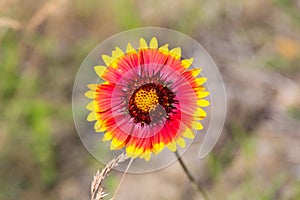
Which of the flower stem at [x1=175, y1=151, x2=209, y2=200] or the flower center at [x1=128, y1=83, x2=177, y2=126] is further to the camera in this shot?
the flower stem at [x1=175, y1=151, x2=209, y2=200]

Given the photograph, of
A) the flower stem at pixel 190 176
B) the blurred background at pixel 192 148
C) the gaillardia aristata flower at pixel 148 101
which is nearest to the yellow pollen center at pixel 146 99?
the gaillardia aristata flower at pixel 148 101

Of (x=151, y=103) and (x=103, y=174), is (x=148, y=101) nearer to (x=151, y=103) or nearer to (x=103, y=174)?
(x=151, y=103)

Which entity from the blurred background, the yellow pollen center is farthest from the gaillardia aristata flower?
the blurred background

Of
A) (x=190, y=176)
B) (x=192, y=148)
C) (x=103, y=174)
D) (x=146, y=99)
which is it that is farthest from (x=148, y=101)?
(x=192, y=148)

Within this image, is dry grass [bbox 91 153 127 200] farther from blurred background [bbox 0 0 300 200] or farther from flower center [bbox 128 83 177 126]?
blurred background [bbox 0 0 300 200]

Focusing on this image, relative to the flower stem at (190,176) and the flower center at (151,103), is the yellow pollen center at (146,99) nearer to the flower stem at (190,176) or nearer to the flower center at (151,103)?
the flower center at (151,103)

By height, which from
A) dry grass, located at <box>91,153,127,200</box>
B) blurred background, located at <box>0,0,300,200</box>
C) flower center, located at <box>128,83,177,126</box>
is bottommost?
dry grass, located at <box>91,153,127,200</box>
